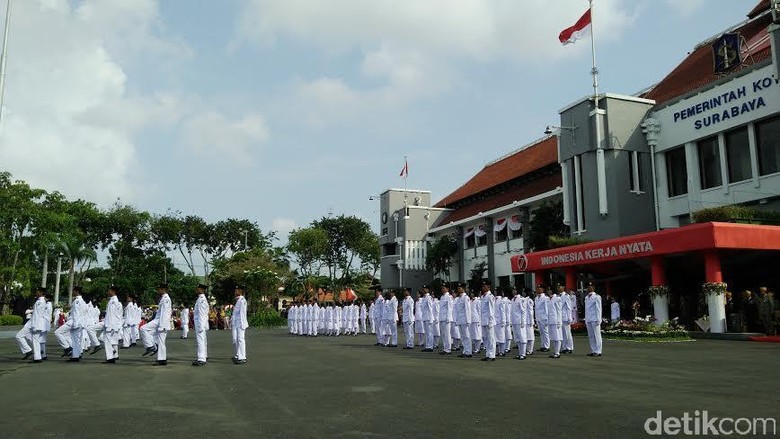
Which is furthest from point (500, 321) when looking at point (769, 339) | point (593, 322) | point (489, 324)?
point (769, 339)

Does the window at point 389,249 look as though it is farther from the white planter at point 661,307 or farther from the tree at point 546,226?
the white planter at point 661,307

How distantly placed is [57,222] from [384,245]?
24925 mm

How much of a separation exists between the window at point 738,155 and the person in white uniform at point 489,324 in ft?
54.3

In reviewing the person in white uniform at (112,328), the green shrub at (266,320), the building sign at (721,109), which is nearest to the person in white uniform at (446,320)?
the person in white uniform at (112,328)

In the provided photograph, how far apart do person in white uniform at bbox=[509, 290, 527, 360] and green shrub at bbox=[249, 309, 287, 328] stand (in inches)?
978

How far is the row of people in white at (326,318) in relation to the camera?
27969mm

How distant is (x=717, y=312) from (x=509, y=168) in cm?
2494

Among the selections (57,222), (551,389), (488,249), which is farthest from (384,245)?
(551,389)

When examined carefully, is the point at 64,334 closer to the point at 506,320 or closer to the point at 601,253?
the point at 506,320

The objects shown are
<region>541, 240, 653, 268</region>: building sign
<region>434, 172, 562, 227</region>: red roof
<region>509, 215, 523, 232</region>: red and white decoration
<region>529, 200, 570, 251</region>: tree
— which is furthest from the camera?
<region>509, 215, 523, 232</region>: red and white decoration

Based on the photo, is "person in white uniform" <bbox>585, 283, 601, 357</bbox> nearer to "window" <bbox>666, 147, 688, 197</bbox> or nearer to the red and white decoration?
"window" <bbox>666, 147, 688, 197</bbox>

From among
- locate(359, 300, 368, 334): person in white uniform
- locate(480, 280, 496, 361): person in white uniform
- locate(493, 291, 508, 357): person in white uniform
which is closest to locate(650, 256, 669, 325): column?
locate(493, 291, 508, 357): person in white uniform

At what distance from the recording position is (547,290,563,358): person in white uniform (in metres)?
15.3

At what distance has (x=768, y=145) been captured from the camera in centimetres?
2442
